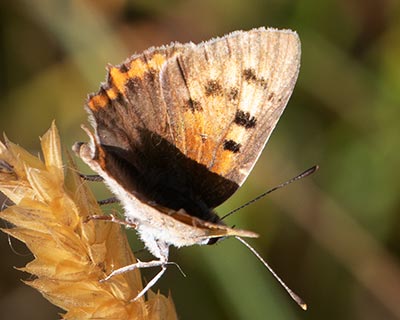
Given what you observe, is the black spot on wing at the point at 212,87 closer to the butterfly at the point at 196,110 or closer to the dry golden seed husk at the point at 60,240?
the butterfly at the point at 196,110

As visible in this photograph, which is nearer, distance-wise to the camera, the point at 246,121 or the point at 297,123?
the point at 246,121

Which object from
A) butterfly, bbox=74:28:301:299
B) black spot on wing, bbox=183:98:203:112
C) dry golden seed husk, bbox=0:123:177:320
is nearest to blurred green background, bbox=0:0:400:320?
butterfly, bbox=74:28:301:299

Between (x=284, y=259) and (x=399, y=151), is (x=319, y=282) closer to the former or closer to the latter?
(x=284, y=259)

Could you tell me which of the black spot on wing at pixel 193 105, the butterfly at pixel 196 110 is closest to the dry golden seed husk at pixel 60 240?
the butterfly at pixel 196 110

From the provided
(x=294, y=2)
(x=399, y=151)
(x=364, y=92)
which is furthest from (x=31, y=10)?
Result: (x=399, y=151)

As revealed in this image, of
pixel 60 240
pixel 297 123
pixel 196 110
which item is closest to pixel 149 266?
pixel 60 240

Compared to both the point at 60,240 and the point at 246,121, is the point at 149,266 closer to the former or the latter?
the point at 60,240
